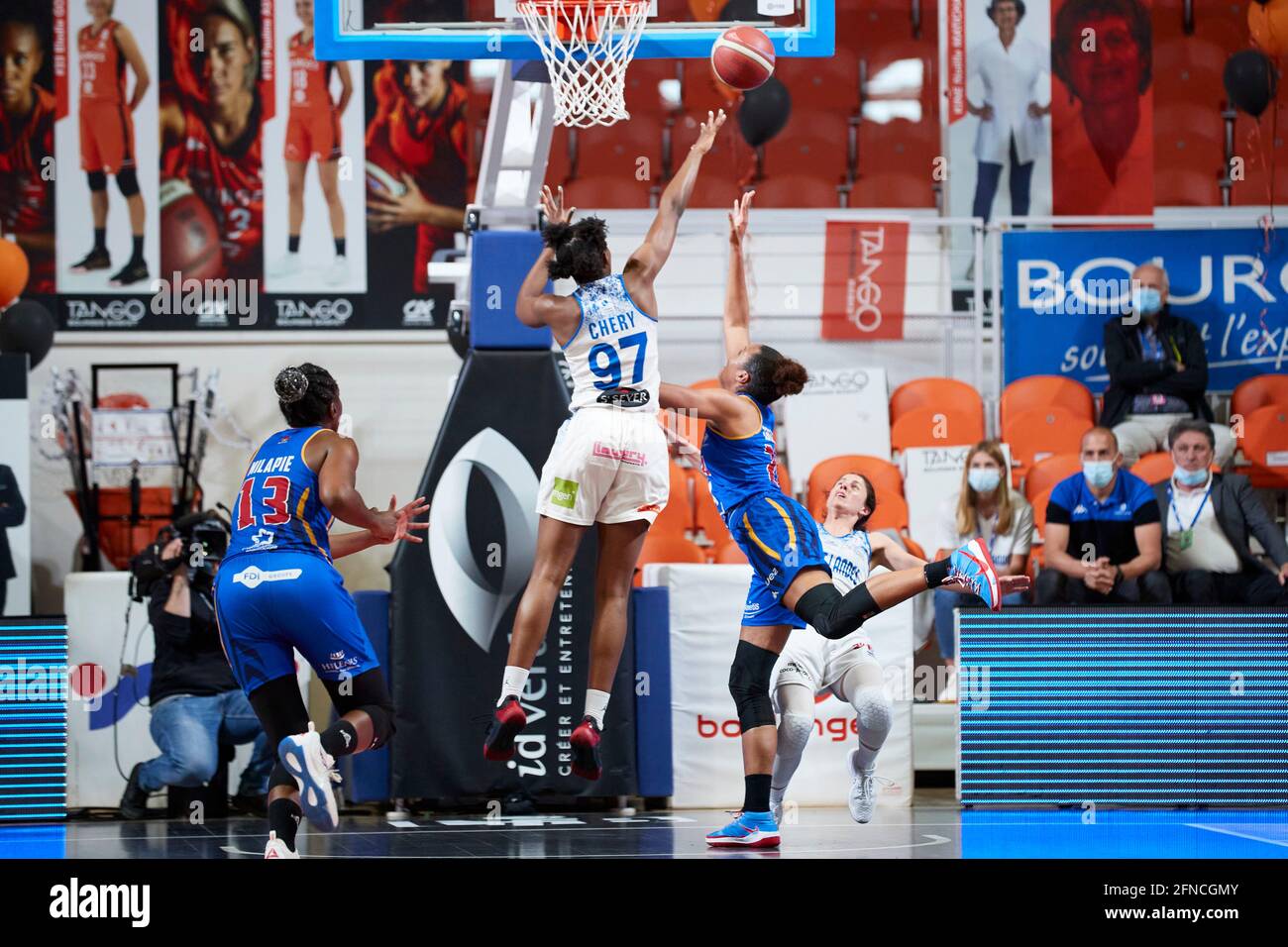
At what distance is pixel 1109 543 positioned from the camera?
33.2 feet

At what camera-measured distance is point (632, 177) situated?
599 inches

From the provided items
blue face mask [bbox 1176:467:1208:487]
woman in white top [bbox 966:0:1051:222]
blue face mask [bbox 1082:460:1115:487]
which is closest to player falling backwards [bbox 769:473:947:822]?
blue face mask [bbox 1082:460:1115:487]

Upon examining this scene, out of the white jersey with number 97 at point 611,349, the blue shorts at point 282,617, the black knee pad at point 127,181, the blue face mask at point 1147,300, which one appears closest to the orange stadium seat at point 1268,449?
the blue face mask at point 1147,300

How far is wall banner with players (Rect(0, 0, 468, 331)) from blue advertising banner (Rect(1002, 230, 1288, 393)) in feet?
16.9

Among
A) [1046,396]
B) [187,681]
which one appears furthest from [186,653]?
[1046,396]

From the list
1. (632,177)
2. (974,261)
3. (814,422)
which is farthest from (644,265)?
(632,177)

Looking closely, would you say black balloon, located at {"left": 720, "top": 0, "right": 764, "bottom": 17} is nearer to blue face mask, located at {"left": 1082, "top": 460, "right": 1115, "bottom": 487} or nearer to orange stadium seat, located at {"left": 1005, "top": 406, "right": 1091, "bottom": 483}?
blue face mask, located at {"left": 1082, "top": 460, "right": 1115, "bottom": 487}

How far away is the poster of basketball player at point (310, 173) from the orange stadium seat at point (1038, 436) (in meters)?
5.98

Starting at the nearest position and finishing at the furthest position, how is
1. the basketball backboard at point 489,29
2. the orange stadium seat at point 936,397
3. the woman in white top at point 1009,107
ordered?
the basketball backboard at point 489,29 → the orange stadium seat at point 936,397 → the woman in white top at point 1009,107

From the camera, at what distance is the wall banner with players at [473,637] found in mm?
9219

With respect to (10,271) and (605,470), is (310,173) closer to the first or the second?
(10,271)

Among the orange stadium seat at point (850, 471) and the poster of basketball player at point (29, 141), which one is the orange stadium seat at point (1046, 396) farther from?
the poster of basketball player at point (29, 141)

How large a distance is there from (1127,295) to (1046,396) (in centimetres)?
124

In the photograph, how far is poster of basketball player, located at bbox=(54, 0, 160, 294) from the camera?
14492 millimetres
